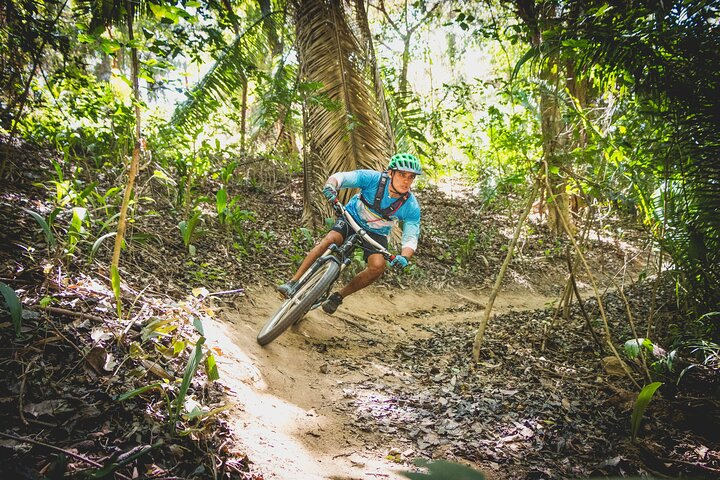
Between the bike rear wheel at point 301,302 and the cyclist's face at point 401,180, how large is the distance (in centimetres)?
114

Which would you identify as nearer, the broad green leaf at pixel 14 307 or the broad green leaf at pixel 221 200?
the broad green leaf at pixel 14 307

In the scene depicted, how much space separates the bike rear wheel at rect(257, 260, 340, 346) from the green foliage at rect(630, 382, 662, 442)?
280 centimetres

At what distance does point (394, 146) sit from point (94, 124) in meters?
4.56

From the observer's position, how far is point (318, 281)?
4.46 m

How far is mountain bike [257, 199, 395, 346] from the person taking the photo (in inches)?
166

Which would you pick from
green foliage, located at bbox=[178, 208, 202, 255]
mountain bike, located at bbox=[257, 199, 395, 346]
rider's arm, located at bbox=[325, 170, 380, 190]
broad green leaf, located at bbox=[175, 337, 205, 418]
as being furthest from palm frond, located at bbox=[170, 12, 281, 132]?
broad green leaf, located at bbox=[175, 337, 205, 418]

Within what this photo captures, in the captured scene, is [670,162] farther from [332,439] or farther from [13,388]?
[13,388]

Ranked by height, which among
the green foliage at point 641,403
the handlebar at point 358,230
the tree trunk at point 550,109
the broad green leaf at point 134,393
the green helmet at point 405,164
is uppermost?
the tree trunk at point 550,109

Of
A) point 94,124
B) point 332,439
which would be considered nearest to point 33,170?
point 94,124

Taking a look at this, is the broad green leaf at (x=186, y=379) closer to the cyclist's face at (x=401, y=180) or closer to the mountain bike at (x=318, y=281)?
the mountain bike at (x=318, y=281)

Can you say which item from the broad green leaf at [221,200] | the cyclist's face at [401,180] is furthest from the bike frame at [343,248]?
the broad green leaf at [221,200]

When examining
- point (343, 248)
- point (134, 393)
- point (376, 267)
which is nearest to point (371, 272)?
point (376, 267)

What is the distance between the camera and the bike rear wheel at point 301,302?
4.20m

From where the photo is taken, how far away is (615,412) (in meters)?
3.18
